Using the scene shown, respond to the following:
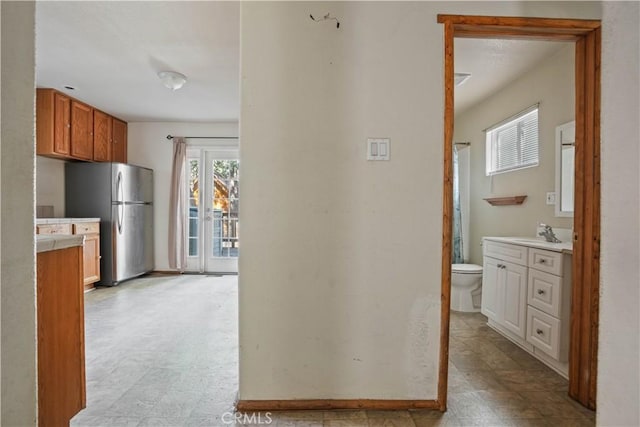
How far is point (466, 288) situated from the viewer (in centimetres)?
332

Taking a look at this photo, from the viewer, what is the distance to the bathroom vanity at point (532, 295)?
2018 mm

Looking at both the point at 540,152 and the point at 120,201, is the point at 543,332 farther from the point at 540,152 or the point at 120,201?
the point at 120,201

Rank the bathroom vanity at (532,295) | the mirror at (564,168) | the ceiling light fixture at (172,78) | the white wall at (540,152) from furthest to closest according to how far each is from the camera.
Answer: the ceiling light fixture at (172,78), the white wall at (540,152), the mirror at (564,168), the bathroom vanity at (532,295)

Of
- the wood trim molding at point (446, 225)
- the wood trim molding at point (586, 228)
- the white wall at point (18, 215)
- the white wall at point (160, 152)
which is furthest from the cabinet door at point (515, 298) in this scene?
the white wall at point (160, 152)

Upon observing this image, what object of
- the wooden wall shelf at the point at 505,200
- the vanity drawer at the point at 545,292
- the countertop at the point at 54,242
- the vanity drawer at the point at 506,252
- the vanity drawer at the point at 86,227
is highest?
the wooden wall shelf at the point at 505,200

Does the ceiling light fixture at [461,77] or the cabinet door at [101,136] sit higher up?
the ceiling light fixture at [461,77]

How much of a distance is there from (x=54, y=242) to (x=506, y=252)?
2.84 metres

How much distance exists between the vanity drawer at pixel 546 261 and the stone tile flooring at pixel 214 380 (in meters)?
0.67

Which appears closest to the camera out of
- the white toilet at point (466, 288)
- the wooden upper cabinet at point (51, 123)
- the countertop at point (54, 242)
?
the countertop at point (54, 242)

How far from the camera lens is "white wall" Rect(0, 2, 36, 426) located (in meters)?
0.65

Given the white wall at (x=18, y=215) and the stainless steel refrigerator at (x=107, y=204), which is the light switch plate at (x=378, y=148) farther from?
the stainless steel refrigerator at (x=107, y=204)

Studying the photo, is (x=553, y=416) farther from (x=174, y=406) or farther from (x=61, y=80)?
(x=61, y=80)

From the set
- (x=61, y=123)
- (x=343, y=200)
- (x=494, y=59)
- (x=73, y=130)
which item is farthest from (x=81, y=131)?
(x=494, y=59)

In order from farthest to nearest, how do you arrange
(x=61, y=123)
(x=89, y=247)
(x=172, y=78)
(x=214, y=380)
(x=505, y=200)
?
(x=89, y=247), (x=61, y=123), (x=505, y=200), (x=172, y=78), (x=214, y=380)
